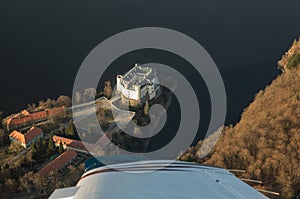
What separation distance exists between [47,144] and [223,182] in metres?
4.10

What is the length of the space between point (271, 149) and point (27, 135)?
3807 millimetres

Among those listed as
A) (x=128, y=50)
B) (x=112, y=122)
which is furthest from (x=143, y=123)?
(x=128, y=50)

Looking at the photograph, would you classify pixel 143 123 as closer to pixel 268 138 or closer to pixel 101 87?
pixel 101 87

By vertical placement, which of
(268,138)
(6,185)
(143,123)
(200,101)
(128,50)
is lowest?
(6,185)

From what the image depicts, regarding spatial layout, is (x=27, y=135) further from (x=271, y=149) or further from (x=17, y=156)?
(x=271, y=149)

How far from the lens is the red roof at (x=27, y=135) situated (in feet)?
18.7

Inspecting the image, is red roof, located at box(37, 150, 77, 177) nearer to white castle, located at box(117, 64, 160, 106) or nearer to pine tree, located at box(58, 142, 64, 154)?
pine tree, located at box(58, 142, 64, 154)

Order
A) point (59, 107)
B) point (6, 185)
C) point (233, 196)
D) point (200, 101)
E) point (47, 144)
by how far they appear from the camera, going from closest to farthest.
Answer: point (233, 196) < point (6, 185) < point (47, 144) < point (59, 107) < point (200, 101)

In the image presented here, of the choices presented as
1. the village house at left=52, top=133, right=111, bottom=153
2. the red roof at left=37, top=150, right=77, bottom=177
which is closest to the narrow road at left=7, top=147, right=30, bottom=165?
the village house at left=52, top=133, right=111, bottom=153

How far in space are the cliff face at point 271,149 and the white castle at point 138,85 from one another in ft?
7.97

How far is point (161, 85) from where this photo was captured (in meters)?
8.04

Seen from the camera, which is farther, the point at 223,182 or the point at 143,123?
the point at 143,123

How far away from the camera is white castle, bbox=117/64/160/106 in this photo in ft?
23.9

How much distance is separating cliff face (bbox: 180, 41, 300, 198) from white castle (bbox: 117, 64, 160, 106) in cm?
243
